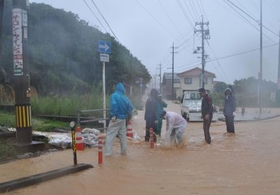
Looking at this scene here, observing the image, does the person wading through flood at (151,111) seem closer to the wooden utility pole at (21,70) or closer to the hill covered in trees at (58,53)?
the wooden utility pole at (21,70)

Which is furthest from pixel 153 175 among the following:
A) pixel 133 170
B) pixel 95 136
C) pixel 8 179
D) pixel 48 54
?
pixel 48 54

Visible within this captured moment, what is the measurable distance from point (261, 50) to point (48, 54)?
16.4 metres

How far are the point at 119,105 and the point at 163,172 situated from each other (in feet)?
7.26

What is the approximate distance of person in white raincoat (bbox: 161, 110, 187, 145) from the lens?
10.7m

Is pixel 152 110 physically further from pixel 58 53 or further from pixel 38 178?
pixel 58 53

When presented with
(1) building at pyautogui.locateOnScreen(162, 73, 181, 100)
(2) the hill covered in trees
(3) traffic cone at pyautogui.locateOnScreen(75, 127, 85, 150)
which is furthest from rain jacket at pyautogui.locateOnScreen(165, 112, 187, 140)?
(1) building at pyautogui.locateOnScreen(162, 73, 181, 100)

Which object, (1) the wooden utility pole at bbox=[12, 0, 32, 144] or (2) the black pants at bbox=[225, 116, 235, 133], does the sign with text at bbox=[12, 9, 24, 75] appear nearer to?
(1) the wooden utility pole at bbox=[12, 0, 32, 144]

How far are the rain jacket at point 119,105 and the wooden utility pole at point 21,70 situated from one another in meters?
2.16

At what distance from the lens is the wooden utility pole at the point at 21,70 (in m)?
9.06

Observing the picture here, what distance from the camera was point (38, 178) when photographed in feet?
21.5

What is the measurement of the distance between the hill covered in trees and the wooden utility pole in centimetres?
1374

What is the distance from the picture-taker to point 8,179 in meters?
6.73

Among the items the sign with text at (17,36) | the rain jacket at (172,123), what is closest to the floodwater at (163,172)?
the rain jacket at (172,123)

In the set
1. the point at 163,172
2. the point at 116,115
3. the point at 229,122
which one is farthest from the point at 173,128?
the point at 229,122
